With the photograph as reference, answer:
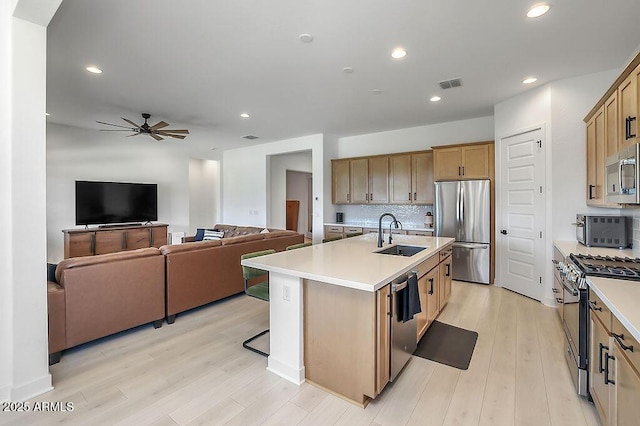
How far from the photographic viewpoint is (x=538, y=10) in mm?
2271

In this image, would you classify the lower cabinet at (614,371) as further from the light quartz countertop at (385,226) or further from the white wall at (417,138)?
the white wall at (417,138)

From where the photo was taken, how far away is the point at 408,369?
2350 mm

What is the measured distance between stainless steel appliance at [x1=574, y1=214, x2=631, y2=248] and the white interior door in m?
0.82

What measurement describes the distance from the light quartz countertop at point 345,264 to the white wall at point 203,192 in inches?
244

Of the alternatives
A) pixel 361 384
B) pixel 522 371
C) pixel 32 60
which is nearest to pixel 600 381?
pixel 522 371

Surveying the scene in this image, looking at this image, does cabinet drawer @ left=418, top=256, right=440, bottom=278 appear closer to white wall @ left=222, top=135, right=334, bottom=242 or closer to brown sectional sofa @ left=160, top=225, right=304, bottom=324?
brown sectional sofa @ left=160, top=225, right=304, bottom=324

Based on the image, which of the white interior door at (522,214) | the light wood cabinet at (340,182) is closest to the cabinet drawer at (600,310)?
the white interior door at (522,214)

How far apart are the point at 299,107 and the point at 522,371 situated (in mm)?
4179

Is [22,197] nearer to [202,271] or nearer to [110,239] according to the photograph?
[202,271]

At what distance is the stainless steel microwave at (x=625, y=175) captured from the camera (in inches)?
78.0

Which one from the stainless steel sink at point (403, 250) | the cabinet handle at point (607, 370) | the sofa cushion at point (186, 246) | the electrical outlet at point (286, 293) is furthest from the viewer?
the sofa cushion at point (186, 246)

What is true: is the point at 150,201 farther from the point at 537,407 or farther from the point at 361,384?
the point at 537,407

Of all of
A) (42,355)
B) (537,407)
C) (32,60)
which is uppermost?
(32,60)

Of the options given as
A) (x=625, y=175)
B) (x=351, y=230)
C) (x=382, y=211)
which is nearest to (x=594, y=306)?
(x=625, y=175)
